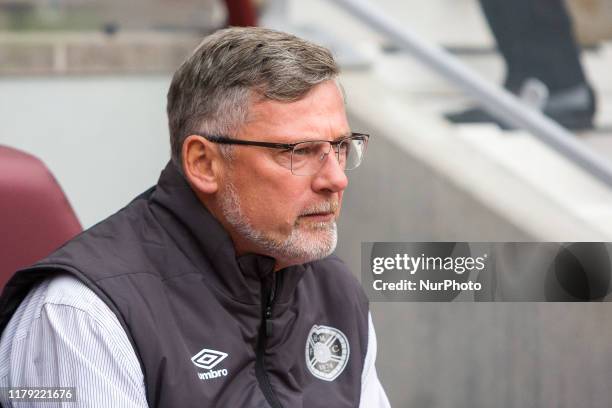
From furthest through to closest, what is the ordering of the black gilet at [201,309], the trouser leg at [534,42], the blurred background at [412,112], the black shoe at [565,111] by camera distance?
the trouser leg at [534,42] → the black shoe at [565,111] → the blurred background at [412,112] → the black gilet at [201,309]

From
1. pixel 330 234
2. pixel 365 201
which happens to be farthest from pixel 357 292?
pixel 365 201

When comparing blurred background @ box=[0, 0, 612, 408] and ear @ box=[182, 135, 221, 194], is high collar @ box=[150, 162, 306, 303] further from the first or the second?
blurred background @ box=[0, 0, 612, 408]

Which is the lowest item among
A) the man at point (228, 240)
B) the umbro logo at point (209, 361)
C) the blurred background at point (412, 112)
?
the umbro logo at point (209, 361)

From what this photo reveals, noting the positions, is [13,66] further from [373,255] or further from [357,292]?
[357,292]

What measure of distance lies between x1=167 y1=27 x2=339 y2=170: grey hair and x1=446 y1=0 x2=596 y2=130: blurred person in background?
1322mm

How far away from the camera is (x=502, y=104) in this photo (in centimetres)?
254

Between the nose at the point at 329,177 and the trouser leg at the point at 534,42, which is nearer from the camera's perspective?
the nose at the point at 329,177

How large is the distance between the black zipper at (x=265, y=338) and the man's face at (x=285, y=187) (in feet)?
0.15

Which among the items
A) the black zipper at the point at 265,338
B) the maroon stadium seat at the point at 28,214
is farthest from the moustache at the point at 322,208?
the maroon stadium seat at the point at 28,214

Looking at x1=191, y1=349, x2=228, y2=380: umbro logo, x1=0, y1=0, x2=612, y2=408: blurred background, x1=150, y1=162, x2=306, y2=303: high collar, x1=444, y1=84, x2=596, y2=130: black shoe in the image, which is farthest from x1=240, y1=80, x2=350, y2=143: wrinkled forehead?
x1=444, y1=84, x2=596, y2=130: black shoe

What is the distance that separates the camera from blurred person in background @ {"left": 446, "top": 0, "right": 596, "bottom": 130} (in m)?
2.69

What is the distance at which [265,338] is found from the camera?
4.63 ft

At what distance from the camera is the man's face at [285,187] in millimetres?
1377

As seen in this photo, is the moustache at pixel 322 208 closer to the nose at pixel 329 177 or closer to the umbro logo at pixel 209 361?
the nose at pixel 329 177
